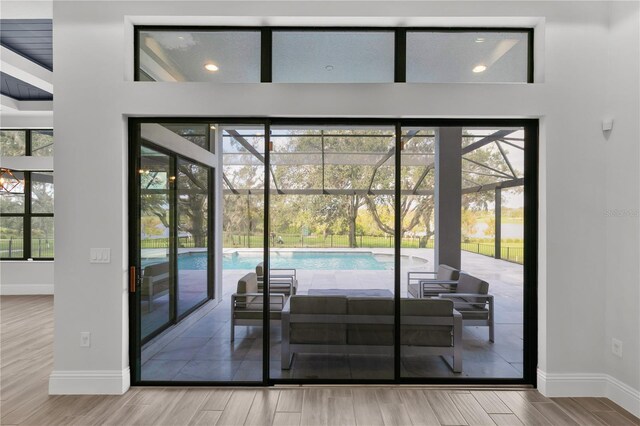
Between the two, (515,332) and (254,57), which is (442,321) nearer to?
(515,332)

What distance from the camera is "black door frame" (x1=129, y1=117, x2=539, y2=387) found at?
307 centimetres

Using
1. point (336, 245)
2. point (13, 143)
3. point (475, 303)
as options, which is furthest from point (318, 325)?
point (13, 143)

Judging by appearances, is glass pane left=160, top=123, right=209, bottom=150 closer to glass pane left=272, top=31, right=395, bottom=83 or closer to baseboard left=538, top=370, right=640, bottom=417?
glass pane left=272, top=31, right=395, bottom=83

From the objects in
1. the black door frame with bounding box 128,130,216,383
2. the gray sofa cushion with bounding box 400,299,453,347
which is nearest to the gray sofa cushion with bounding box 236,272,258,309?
the black door frame with bounding box 128,130,216,383

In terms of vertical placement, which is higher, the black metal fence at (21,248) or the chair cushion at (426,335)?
the black metal fence at (21,248)

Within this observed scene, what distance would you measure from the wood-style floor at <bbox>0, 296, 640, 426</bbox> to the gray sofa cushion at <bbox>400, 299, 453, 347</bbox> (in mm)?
405

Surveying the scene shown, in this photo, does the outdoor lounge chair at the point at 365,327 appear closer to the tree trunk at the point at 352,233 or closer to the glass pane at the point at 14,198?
the tree trunk at the point at 352,233

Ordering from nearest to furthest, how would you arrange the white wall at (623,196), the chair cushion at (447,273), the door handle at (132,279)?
the white wall at (623,196)
the door handle at (132,279)
the chair cushion at (447,273)

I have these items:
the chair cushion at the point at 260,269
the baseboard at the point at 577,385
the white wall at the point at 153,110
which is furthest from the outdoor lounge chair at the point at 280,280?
the baseboard at the point at 577,385

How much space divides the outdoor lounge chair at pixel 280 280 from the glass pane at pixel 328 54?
180 cm

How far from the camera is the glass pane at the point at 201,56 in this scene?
3123 mm

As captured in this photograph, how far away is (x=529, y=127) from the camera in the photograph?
3.14 metres

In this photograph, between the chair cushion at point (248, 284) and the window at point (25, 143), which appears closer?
the chair cushion at point (248, 284)

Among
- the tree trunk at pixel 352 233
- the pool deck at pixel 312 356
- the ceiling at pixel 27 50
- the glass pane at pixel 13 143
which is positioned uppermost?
the ceiling at pixel 27 50
